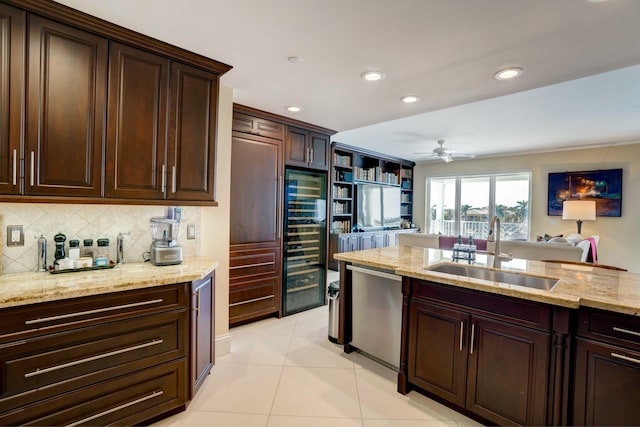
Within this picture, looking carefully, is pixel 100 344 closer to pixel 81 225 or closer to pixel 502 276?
pixel 81 225

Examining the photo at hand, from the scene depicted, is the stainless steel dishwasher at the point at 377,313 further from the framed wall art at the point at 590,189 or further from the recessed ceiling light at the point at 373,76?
the framed wall art at the point at 590,189

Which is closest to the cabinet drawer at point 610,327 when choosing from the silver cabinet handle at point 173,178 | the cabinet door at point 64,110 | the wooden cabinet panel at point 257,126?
the silver cabinet handle at point 173,178

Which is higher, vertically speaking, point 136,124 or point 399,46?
point 399,46

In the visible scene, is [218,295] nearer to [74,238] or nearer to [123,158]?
[74,238]

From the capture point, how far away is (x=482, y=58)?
2.00 metres

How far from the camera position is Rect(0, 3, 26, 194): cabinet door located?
4.94ft

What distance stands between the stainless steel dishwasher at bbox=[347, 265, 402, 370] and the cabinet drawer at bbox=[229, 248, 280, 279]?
1112 mm

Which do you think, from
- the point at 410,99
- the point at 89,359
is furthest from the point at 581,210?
the point at 89,359

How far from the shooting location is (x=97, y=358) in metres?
1.55

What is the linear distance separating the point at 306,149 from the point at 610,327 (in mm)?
3158

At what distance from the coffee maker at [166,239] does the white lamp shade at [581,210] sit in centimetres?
644

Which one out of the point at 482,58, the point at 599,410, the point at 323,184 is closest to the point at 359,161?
the point at 323,184

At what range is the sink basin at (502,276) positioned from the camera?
193 centimetres

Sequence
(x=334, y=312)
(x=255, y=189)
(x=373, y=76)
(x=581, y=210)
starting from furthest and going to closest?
1. (x=581, y=210)
2. (x=255, y=189)
3. (x=334, y=312)
4. (x=373, y=76)
